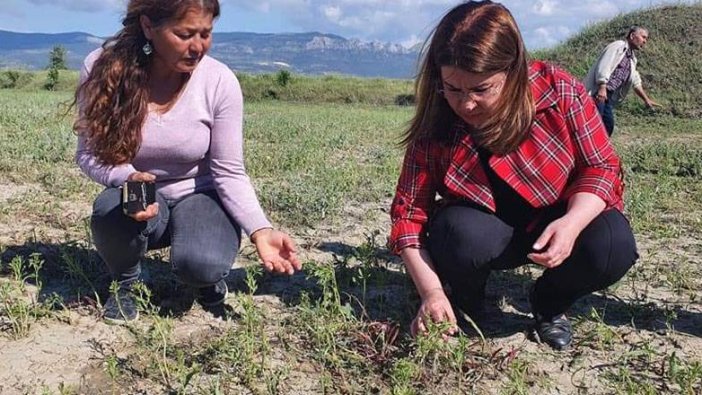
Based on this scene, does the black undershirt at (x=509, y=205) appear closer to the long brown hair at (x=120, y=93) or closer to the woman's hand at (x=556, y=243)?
the woman's hand at (x=556, y=243)

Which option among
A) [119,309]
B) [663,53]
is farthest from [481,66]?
[663,53]

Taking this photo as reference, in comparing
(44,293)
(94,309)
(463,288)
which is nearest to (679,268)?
(463,288)

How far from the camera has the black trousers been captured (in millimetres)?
2443

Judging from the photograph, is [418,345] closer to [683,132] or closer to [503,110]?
[503,110]

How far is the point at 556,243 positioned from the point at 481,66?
61 centimetres

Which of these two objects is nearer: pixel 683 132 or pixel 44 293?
pixel 44 293

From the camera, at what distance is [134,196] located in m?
2.50

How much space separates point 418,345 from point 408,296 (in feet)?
2.49

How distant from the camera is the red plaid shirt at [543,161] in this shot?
2.49 metres

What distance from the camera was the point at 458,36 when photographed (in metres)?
2.24

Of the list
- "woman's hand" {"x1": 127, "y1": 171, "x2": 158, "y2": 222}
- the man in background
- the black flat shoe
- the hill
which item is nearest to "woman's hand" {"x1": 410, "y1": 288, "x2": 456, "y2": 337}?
the black flat shoe


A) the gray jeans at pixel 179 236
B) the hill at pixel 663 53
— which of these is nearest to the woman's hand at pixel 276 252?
the gray jeans at pixel 179 236

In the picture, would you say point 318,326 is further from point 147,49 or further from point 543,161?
point 147,49

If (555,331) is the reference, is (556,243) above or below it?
above
